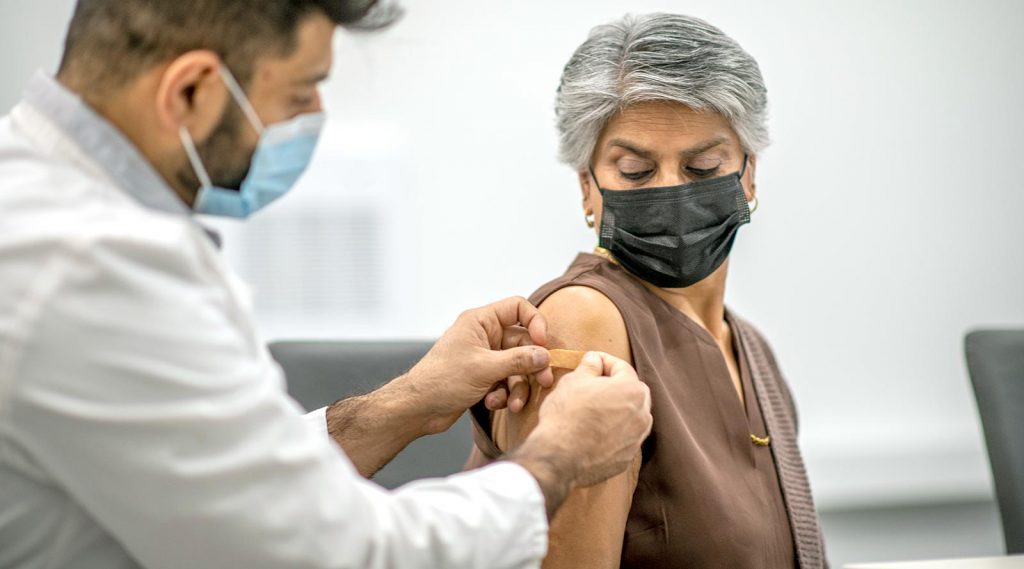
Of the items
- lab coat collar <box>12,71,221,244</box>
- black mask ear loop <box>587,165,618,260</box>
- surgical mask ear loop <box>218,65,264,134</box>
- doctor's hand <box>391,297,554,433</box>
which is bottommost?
doctor's hand <box>391,297,554,433</box>

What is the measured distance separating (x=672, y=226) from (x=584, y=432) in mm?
530

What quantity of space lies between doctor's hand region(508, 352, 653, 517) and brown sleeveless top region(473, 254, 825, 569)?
22cm

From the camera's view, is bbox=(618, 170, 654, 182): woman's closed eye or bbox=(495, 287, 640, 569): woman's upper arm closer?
bbox=(495, 287, 640, 569): woman's upper arm

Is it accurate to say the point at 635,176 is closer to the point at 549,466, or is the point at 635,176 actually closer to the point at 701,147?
the point at 701,147

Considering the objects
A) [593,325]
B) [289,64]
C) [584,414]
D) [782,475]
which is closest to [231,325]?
[289,64]

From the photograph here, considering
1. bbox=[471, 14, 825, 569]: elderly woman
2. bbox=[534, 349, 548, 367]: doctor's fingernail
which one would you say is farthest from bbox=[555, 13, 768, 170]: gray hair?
bbox=[534, 349, 548, 367]: doctor's fingernail

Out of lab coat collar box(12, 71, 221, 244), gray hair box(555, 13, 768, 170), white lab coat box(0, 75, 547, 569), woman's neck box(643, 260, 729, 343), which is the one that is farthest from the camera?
woman's neck box(643, 260, 729, 343)

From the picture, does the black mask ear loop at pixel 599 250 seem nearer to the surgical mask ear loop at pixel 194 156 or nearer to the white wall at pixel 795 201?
the surgical mask ear loop at pixel 194 156

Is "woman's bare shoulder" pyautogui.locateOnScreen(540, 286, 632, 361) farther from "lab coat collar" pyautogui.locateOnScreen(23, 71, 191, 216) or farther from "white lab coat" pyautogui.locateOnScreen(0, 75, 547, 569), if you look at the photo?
"lab coat collar" pyautogui.locateOnScreen(23, 71, 191, 216)

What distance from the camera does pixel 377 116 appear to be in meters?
2.62

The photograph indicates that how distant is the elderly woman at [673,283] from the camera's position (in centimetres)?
148

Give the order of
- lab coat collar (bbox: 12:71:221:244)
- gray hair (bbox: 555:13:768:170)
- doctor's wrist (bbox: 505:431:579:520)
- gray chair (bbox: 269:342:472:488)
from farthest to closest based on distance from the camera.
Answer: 1. gray chair (bbox: 269:342:472:488)
2. gray hair (bbox: 555:13:768:170)
3. doctor's wrist (bbox: 505:431:579:520)
4. lab coat collar (bbox: 12:71:221:244)

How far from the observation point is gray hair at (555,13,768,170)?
5.22 feet

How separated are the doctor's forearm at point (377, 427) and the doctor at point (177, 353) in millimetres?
447
